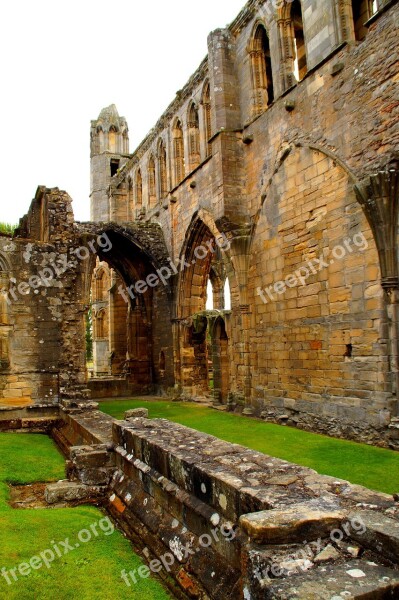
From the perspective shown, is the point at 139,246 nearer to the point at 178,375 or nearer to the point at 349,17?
the point at 178,375

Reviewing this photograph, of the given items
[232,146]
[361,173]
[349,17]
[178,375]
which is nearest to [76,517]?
[361,173]

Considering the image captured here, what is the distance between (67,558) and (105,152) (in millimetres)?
25150

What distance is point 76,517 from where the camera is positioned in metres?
4.45

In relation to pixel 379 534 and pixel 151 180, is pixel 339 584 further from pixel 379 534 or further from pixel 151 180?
pixel 151 180

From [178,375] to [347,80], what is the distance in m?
10.6

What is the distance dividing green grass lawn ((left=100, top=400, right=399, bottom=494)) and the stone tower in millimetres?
16278

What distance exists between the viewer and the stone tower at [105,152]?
25.7 metres

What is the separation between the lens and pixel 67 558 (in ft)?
11.6

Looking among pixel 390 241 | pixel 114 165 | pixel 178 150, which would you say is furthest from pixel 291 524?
pixel 114 165

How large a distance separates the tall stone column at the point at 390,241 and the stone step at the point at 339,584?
19.1 feet

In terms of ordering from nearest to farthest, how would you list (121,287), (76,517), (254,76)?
(76,517)
(254,76)
(121,287)

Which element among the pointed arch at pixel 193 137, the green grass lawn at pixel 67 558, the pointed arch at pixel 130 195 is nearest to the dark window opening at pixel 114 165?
the pointed arch at pixel 130 195

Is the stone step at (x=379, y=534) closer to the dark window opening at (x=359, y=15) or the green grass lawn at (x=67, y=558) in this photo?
the green grass lawn at (x=67, y=558)

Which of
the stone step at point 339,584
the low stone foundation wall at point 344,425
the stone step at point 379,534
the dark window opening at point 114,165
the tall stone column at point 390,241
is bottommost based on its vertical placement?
the low stone foundation wall at point 344,425
